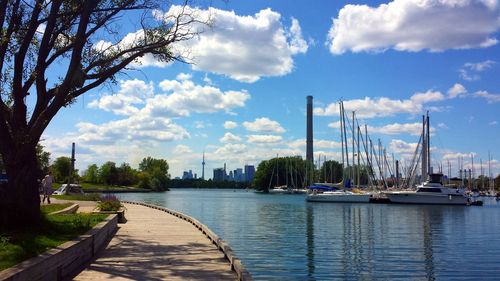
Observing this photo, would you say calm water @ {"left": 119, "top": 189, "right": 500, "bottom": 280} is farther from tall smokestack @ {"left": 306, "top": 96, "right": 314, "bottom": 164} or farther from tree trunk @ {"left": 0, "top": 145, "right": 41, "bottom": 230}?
tall smokestack @ {"left": 306, "top": 96, "right": 314, "bottom": 164}

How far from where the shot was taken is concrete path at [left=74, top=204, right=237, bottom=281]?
13.0 m

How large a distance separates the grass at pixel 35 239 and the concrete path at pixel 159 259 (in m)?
1.08

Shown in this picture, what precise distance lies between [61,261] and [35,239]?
2500 mm

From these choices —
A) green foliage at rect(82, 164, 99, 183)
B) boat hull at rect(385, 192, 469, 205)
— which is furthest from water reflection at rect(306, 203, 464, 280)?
green foliage at rect(82, 164, 99, 183)

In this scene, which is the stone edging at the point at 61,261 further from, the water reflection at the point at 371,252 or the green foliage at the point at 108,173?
the green foliage at the point at 108,173

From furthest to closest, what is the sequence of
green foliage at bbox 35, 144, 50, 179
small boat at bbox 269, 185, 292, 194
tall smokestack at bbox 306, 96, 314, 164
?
1. small boat at bbox 269, 185, 292, 194
2. tall smokestack at bbox 306, 96, 314, 164
3. green foliage at bbox 35, 144, 50, 179

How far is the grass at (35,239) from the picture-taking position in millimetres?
11589

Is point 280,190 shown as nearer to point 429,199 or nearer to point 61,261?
point 429,199

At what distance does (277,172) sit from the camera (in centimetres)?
18400

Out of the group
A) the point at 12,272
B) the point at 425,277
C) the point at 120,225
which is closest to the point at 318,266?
the point at 425,277

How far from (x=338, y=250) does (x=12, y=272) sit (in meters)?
19.5

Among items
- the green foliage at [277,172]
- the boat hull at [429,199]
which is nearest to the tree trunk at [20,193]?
the boat hull at [429,199]

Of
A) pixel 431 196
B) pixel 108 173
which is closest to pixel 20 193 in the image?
pixel 431 196

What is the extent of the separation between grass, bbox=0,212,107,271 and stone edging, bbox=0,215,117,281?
327 mm
